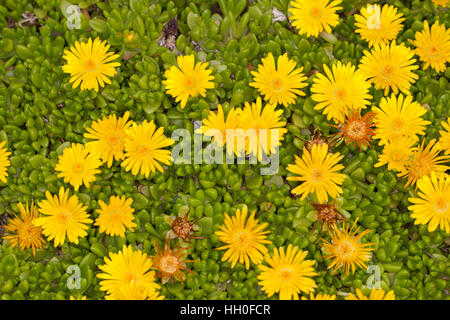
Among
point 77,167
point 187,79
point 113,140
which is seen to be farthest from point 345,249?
point 77,167

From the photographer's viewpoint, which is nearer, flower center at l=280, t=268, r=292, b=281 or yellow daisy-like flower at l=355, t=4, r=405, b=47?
flower center at l=280, t=268, r=292, b=281

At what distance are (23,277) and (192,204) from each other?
3.29ft

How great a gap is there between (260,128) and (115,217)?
930 mm

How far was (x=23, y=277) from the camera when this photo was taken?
2.40 m

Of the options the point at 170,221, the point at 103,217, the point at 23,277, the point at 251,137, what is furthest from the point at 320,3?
the point at 23,277

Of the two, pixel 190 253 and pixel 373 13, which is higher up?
pixel 373 13

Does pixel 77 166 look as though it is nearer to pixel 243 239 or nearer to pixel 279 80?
pixel 243 239

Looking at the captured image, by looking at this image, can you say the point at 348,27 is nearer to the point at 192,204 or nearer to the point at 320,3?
the point at 320,3

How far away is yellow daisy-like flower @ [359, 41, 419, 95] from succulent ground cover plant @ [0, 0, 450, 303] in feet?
0.04

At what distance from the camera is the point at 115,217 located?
7.83ft

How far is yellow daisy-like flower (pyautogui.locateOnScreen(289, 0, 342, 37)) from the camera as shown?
254 centimetres

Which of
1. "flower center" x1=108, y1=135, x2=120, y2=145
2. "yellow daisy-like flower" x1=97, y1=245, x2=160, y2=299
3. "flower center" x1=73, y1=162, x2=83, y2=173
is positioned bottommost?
"yellow daisy-like flower" x1=97, y1=245, x2=160, y2=299

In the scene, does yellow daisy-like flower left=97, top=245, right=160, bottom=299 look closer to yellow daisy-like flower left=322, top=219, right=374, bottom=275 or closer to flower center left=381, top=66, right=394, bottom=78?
yellow daisy-like flower left=322, top=219, right=374, bottom=275

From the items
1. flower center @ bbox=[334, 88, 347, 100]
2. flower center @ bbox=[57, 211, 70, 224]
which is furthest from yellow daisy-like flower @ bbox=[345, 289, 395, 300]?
flower center @ bbox=[57, 211, 70, 224]
